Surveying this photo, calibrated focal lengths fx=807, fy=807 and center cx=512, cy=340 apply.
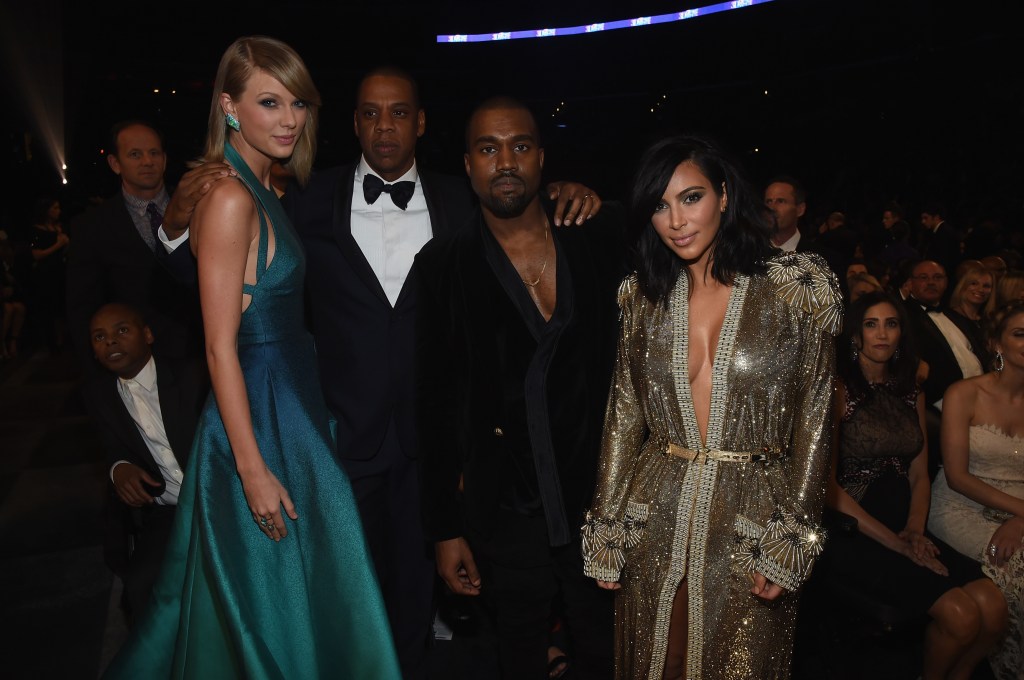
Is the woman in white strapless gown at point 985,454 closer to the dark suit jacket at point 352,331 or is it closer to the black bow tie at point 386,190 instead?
the dark suit jacket at point 352,331

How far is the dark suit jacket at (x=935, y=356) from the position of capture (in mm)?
4121

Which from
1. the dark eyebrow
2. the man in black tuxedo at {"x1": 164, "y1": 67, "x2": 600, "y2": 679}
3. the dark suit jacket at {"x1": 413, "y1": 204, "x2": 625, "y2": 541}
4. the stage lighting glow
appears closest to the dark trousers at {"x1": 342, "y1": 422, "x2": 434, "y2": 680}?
the man in black tuxedo at {"x1": 164, "y1": 67, "x2": 600, "y2": 679}

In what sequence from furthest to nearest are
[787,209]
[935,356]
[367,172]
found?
[787,209]
[935,356]
[367,172]

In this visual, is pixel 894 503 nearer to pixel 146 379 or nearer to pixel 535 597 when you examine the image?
pixel 535 597

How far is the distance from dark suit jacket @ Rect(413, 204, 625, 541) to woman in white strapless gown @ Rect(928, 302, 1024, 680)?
1.67 m

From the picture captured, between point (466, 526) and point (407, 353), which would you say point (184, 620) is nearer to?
point (466, 526)

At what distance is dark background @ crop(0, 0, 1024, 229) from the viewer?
10.9 metres

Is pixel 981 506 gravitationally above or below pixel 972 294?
below

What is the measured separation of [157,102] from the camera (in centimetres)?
1187

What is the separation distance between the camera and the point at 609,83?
43.9 feet

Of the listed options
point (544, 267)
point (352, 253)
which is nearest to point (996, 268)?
point (544, 267)

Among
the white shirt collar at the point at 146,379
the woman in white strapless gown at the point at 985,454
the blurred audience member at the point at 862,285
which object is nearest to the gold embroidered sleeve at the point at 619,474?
the woman in white strapless gown at the point at 985,454

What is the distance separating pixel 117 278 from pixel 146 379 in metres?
0.87

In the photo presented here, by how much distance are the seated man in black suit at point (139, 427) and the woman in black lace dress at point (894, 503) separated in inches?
94.8
